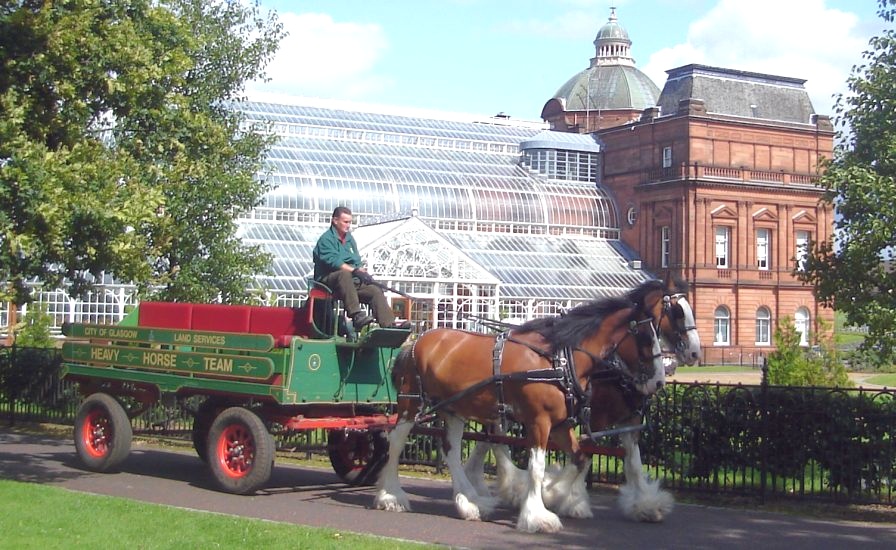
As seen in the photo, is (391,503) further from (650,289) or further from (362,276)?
(650,289)

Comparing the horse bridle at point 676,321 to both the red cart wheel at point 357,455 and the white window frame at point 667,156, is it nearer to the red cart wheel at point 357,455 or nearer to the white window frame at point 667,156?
the red cart wheel at point 357,455

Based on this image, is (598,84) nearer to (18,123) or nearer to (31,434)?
(31,434)

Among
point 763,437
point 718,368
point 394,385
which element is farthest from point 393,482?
point 718,368

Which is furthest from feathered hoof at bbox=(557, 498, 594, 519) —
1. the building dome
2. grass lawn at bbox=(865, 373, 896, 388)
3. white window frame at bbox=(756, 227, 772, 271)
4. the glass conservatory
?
the building dome

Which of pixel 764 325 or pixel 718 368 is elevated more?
pixel 764 325

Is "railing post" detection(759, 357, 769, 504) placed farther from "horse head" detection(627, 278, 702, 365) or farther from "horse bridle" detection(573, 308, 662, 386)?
"horse bridle" detection(573, 308, 662, 386)

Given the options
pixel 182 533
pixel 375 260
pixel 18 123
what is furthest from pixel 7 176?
pixel 375 260

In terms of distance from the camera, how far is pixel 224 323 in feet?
45.8

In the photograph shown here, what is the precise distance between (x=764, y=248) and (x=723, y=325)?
16.4 ft

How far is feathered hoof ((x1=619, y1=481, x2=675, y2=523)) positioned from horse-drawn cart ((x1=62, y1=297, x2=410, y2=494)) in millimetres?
2821

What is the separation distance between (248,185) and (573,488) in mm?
10658

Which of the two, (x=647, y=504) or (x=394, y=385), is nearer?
(x=647, y=504)

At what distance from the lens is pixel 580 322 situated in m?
11.4

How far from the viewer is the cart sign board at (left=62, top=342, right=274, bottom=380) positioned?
12511 mm
